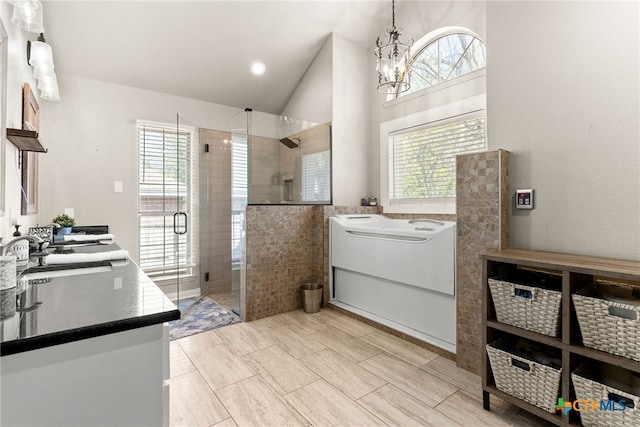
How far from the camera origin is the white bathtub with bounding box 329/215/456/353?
227 cm

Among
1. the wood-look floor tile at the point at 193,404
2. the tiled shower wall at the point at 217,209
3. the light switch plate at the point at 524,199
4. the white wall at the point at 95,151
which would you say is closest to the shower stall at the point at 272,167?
the tiled shower wall at the point at 217,209

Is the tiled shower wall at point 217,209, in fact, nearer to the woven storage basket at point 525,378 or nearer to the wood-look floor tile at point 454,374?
the wood-look floor tile at point 454,374

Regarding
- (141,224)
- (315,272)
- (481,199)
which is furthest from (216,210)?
(481,199)

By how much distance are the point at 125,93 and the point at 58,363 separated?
345 centimetres

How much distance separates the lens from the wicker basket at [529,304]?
4.73 ft

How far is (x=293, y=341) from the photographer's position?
2506 mm

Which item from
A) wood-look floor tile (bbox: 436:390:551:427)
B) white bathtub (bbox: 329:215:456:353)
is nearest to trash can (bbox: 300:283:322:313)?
white bathtub (bbox: 329:215:456:353)

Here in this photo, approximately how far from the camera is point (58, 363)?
0.71 meters

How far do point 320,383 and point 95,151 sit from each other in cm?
314

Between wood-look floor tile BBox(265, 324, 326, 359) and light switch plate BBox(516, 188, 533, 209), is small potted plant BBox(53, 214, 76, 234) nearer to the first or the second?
wood-look floor tile BBox(265, 324, 326, 359)

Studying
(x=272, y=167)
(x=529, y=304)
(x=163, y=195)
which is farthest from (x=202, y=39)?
(x=529, y=304)

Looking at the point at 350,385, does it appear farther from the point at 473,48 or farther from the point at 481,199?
the point at 473,48

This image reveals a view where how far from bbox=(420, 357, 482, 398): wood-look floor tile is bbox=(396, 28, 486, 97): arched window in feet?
8.17

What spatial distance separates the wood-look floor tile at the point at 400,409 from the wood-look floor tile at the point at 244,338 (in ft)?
3.26
